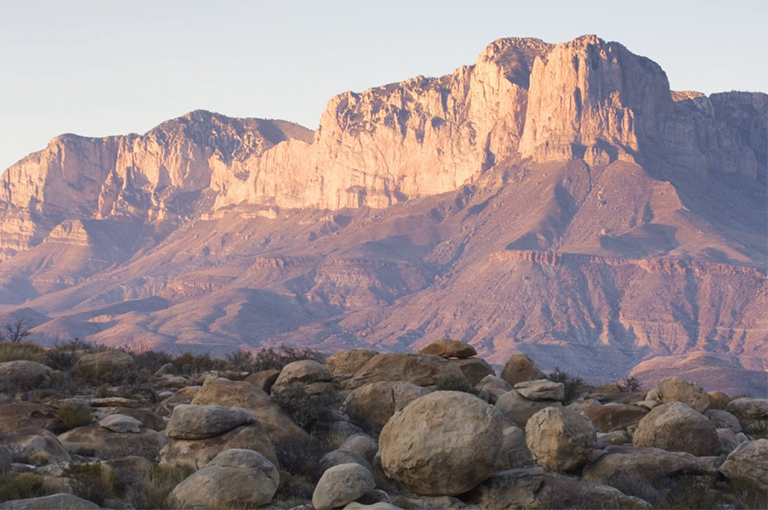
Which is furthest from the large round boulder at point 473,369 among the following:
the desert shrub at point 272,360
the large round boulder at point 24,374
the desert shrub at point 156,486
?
the desert shrub at point 156,486

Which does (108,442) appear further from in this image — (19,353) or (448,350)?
(448,350)

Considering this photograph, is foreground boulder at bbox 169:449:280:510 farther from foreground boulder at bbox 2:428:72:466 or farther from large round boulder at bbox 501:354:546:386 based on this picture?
large round boulder at bbox 501:354:546:386

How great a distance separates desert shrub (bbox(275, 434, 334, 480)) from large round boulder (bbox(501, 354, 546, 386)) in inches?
492

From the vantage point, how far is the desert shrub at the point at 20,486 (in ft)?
63.6

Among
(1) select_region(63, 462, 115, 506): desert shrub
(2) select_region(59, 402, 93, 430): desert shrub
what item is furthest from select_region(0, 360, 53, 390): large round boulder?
(1) select_region(63, 462, 115, 506): desert shrub

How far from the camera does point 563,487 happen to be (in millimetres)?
21141

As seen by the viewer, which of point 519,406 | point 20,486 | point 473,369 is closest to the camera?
point 20,486

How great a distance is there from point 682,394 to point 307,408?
10.8 metres

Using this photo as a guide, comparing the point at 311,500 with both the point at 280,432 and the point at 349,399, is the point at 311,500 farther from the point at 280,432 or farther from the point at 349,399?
the point at 349,399

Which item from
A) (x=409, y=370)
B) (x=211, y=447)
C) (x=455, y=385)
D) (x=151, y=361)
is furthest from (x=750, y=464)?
(x=151, y=361)

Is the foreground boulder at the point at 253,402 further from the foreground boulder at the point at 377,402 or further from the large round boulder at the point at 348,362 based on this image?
the large round boulder at the point at 348,362

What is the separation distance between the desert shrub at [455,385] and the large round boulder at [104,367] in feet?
33.2

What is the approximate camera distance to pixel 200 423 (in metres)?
22.8

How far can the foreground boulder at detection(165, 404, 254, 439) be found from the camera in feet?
74.7
